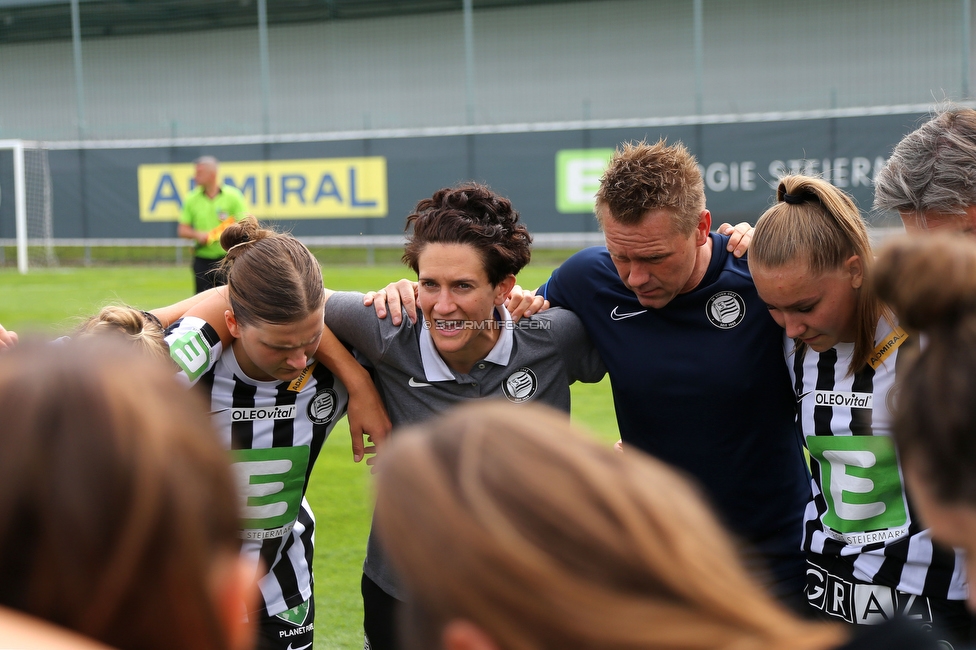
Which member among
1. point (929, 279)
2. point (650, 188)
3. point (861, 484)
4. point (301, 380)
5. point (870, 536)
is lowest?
point (870, 536)

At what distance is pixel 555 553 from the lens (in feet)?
3.18

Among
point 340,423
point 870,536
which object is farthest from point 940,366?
point 340,423

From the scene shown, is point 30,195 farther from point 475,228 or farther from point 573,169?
point 475,228

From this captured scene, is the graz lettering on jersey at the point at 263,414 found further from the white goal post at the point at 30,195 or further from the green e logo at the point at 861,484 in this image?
the white goal post at the point at 30,195

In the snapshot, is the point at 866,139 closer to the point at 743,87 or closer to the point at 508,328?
the point at 743,87

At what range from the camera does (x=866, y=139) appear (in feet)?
60.2

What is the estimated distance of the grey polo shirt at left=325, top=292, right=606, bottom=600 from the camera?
3.07 metres

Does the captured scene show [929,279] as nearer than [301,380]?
Yes

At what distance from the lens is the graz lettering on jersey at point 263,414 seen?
10.1 ft

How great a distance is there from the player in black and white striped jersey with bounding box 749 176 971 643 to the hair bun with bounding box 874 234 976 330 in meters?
1.05

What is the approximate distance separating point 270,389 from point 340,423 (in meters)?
5.44

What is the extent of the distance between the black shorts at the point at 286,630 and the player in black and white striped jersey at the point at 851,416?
1.68 meters

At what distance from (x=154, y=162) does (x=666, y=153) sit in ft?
67.6

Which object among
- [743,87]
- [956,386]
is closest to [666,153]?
[956,386]
